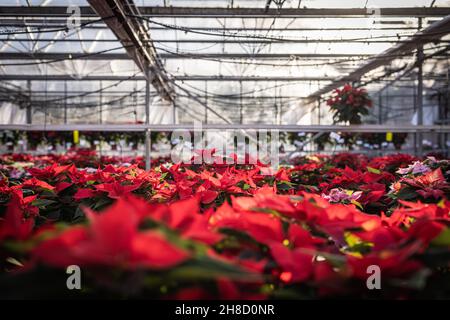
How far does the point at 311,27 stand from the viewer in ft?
26.4

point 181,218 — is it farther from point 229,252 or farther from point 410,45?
point 410,45

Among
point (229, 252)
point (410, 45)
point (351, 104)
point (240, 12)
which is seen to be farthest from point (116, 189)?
point (410, 45)

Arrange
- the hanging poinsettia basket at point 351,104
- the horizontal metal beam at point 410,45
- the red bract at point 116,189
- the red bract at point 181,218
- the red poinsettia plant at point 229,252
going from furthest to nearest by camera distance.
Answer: the hanging poinsettia basket at point 351,104 → the horizontal metal beam at point 410,45 → the red bract at point 116,189 → the red bract at point 181,218 → the red poinsettia plant at point 229,252

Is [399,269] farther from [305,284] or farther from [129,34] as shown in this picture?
[129,34]

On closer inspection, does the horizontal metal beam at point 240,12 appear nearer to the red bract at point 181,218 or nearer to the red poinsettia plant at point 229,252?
the red poinsettia plant at point 229,252

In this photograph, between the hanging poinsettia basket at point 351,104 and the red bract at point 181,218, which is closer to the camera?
the red bract at point 181,218

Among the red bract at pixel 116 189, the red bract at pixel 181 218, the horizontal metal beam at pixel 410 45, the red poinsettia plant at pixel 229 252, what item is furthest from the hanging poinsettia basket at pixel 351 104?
the red bract at pixel 181 218

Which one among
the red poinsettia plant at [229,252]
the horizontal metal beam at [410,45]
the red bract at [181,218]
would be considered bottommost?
the red poinsettia plant at [229,252]

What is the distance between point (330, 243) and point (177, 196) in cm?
73

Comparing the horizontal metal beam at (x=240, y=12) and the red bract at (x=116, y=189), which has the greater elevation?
the horizontal metal beam at (x=240, y=12)

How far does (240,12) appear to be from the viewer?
5848 millimetres

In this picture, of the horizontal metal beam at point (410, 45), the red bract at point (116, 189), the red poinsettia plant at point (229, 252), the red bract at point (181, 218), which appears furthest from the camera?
the horizontal metal beam at point (410, 45)

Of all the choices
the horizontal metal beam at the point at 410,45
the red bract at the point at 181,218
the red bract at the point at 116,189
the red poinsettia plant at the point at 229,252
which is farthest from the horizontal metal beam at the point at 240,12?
the red bract at the point at 181,218

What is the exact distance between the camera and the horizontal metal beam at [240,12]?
5.68 m
